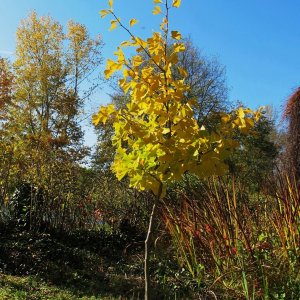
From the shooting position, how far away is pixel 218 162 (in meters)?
2.93

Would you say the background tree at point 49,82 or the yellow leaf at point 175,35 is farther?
the background tree at point 49,82

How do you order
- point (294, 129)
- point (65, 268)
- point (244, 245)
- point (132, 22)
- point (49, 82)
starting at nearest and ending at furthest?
point (132, 22) → point (244, 245) → point (65, 268) → point (294, 129) → point (49, 82)

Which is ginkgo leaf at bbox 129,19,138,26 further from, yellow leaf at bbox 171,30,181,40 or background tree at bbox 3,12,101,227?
background tree at bbox 3,12,101,227

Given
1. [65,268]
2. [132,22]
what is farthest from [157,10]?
[65,268]

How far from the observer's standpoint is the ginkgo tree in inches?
111

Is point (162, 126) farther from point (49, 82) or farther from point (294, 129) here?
point (49, 82)

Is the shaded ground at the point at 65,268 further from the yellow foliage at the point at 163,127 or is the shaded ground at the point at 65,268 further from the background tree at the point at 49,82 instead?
the background tree at the point at 49,82

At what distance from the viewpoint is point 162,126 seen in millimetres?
2967

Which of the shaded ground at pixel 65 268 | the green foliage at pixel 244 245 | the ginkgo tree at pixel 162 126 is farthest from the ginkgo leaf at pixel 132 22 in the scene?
the shaded ground at pixel 65 268

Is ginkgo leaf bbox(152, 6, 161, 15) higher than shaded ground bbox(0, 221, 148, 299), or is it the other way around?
ginkgo leaf bbox(152, 6, 161, 15)

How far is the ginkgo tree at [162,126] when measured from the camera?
2.82 meters

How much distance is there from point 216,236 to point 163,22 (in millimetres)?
2473

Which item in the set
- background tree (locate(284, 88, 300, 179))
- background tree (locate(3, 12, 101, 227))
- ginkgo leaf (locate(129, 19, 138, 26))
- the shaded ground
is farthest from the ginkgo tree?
background tree (locate(3, 12, 101, 227))

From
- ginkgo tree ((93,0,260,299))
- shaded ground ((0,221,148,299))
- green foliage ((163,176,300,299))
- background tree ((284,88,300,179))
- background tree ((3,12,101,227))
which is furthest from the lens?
background tree ((3,12,101,227))
